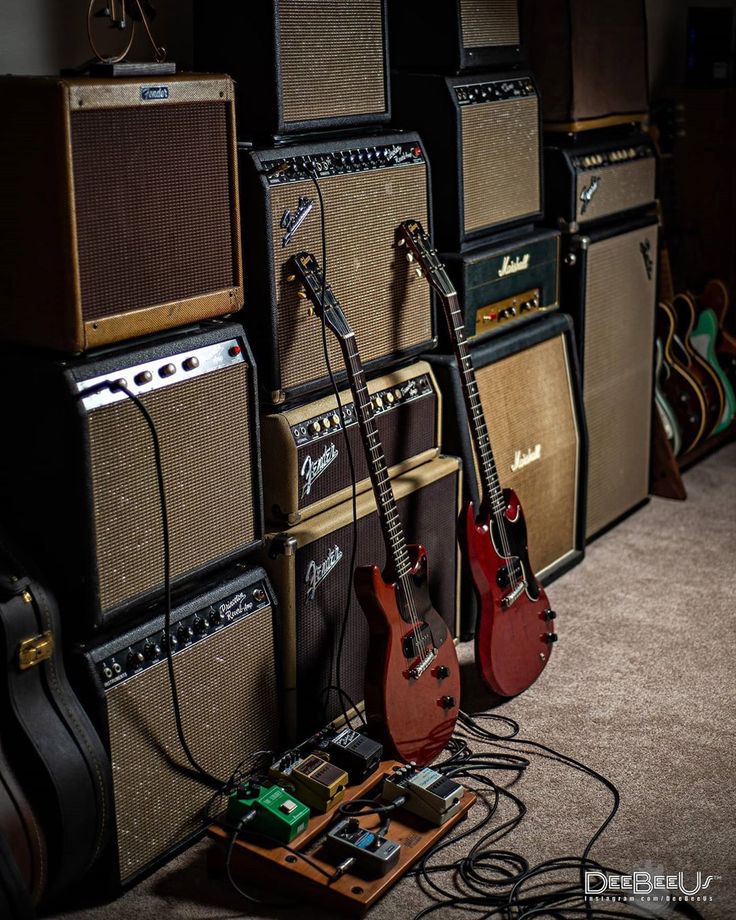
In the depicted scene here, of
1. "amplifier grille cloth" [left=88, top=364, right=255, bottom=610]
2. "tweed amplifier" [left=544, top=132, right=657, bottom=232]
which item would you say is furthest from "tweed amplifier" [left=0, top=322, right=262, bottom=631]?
"tweed amplifier" [left=544, top=132, right=657, bottom=232]

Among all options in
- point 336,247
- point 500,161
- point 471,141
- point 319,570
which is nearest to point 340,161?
point 336,247

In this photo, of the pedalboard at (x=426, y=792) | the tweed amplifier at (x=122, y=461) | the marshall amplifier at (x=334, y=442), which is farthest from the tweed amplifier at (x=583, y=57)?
the pedalboard at (x=426, y=792)

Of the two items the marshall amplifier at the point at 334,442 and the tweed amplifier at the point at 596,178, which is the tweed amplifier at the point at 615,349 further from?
the marshall amplifier at the point at 334,442

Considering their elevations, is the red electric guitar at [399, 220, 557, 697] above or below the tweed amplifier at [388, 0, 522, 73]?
below

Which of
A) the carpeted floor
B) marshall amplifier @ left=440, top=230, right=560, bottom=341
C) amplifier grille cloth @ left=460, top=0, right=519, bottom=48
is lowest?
the carpeted floor

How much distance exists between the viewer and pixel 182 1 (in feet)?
7.44

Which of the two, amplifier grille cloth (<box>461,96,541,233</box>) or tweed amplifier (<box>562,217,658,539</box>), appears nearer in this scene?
amplifier grille cloth (<box>461,96,541,233</box>)

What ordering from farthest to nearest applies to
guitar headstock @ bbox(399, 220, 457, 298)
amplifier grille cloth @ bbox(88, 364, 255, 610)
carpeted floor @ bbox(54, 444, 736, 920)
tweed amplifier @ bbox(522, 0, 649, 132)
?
tweed amplifier @ bbox(522, 0, 649, 132) < guitar headstock @ bbox(399, 220, 457, 298) < carpeted floor @ bbox(54, 444, 736, 920) < amplifier grille cloth @ bbox(88, 364, 255, 610)

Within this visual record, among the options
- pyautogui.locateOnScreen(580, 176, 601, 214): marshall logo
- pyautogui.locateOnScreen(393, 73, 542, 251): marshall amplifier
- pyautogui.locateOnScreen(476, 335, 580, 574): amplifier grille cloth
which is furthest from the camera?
pyautogui.locateOnScreen(580, 176, 601, 214): marshall logo

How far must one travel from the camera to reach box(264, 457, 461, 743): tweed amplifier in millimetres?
2076

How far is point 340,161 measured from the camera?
2119 millimetres

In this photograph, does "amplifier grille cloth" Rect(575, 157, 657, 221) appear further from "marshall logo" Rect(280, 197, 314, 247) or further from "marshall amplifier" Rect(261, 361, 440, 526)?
"marshall logo" Rect(280, 197, 314, 247)

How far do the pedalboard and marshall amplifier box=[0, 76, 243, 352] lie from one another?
0.81m

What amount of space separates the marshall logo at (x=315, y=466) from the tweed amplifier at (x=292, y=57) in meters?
0.55
